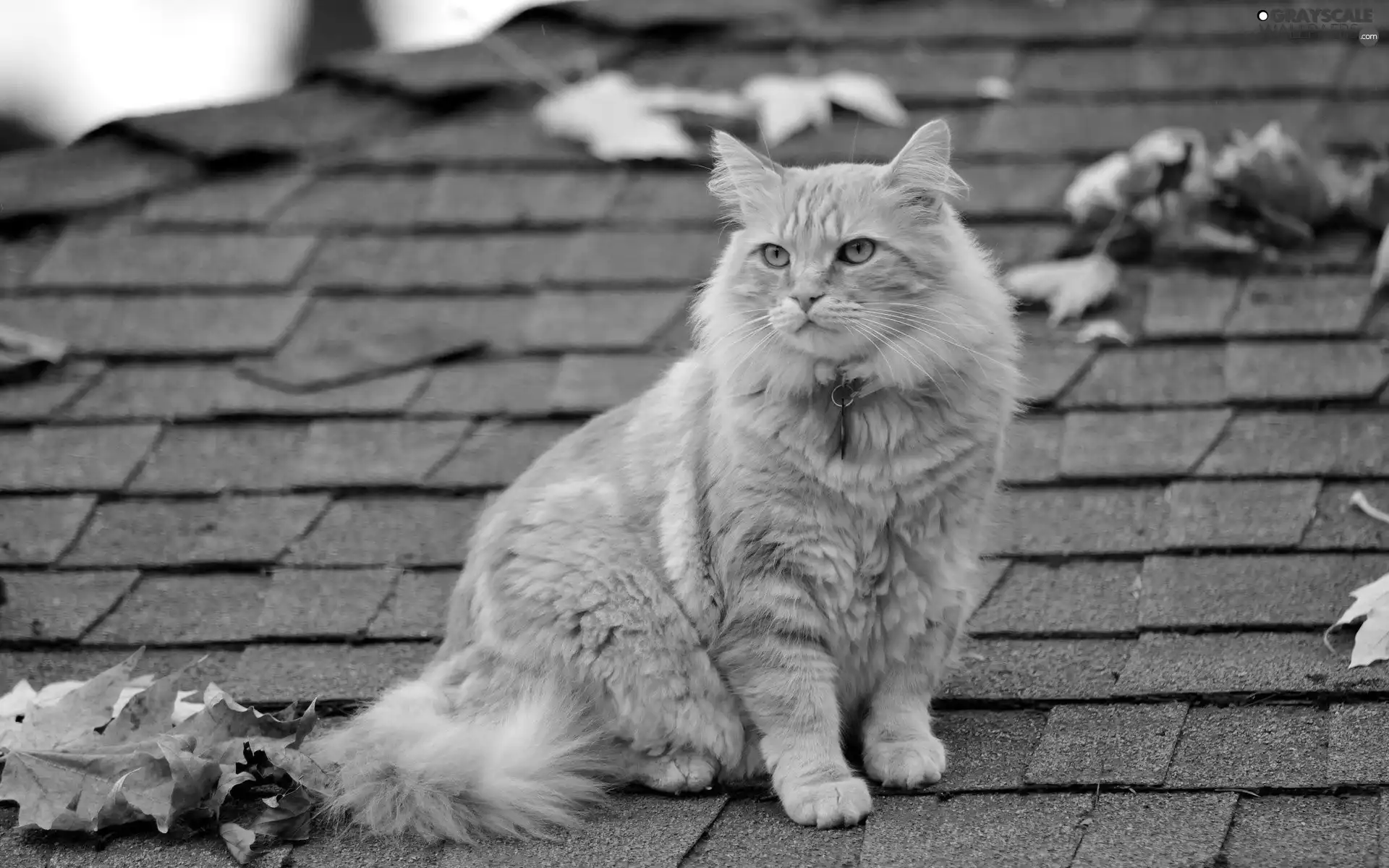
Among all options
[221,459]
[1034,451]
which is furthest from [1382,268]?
[221,459]

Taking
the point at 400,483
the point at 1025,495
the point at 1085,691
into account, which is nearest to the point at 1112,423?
the point at 1025,495

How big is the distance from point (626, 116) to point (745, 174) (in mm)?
1461

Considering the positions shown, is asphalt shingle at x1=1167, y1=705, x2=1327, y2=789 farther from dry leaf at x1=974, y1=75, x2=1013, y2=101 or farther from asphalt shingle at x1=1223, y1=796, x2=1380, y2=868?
dry leaf at x1=974, y1=75, x2=1013, y2=101

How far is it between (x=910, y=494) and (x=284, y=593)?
130cm

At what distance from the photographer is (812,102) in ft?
13.4

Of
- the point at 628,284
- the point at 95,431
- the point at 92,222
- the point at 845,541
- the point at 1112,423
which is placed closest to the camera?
the point at 845,541

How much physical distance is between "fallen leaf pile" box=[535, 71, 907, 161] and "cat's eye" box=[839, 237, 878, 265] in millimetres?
1554

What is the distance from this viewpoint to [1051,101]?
13.4ft

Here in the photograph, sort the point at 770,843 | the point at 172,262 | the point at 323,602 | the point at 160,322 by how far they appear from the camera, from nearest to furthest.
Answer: the point at 770,843 < the point at 323,602 < the point at 160,322 < the point at 172,262

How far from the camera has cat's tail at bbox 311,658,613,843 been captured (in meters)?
2.33

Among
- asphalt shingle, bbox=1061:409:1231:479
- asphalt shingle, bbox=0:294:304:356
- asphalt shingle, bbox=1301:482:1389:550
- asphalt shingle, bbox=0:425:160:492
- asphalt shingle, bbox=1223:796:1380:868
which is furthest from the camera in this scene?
asphalt shingle, bbox=0:294:304:356

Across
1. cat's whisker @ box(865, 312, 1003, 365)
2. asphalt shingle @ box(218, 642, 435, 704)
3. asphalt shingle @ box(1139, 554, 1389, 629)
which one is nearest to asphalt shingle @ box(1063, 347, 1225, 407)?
asphalt shingle @ box(1139, 554, 1389, 629)

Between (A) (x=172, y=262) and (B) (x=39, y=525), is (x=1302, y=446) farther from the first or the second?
(A) (x=172, y=262)

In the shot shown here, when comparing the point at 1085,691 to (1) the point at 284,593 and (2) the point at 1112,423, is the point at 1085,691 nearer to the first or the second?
(2) the point at 1112,423
